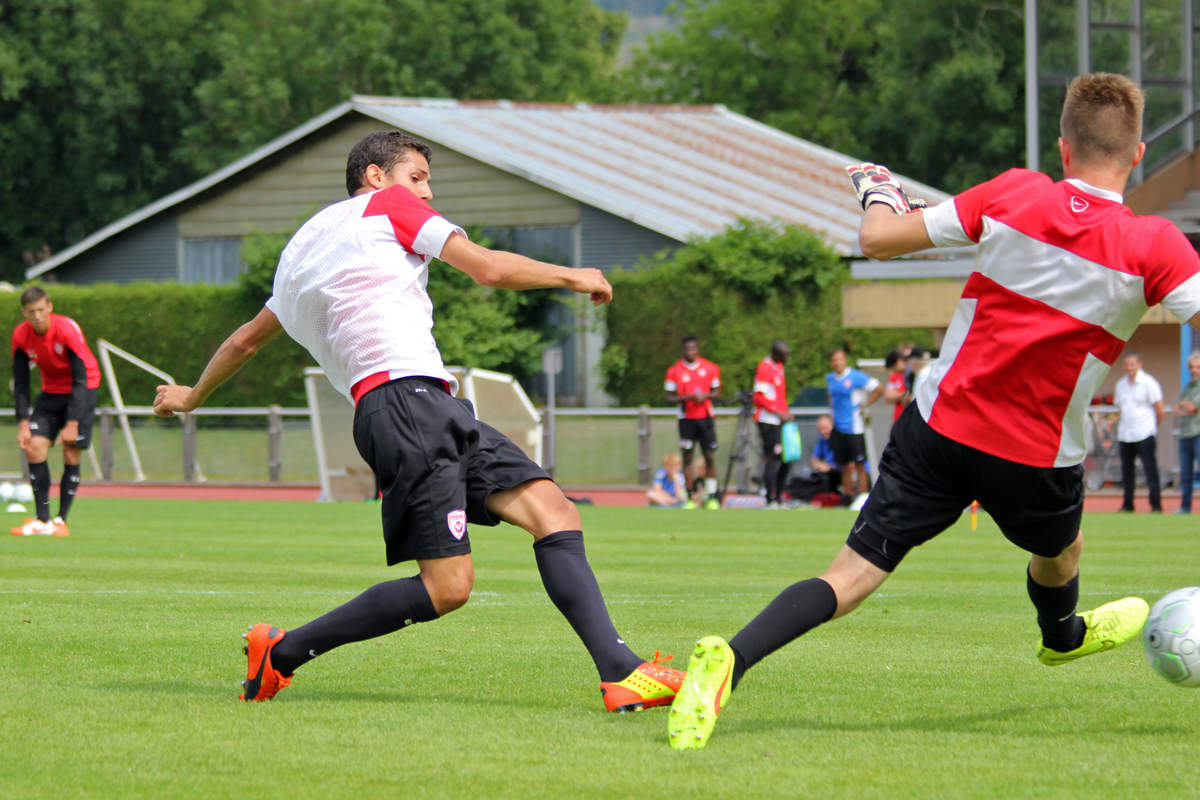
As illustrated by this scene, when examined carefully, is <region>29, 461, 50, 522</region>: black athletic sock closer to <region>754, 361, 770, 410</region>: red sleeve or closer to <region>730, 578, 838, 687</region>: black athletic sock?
<region>754, 361, 770, 410</region>: red sleeve

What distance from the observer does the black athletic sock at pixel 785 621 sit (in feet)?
16.5

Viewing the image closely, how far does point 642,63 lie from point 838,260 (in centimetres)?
3323

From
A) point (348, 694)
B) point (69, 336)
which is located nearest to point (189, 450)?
point (69, 336)

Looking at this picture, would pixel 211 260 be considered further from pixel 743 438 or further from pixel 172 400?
pixel 172 400

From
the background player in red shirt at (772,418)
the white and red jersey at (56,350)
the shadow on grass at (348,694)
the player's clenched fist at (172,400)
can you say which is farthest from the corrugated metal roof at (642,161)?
the shadow on grass at (348,694)

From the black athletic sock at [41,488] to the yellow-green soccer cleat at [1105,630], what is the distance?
1086 cm

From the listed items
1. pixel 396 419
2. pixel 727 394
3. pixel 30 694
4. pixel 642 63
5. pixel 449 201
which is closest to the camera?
pixel 396 419

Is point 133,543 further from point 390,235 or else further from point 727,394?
point 727,394

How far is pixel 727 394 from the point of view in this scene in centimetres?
2905

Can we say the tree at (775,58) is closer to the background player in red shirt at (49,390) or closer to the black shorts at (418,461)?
the background player in red shirt at (49,390)

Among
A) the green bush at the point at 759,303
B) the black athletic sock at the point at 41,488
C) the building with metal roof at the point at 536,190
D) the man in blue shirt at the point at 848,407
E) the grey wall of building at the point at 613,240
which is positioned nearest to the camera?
the black athletic sock at the point at 41,488

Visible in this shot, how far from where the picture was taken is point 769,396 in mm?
21141

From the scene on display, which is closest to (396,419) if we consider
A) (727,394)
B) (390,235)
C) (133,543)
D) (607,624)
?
Answer: (390,235)

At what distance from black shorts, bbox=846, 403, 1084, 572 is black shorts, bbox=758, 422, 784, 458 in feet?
51.8
